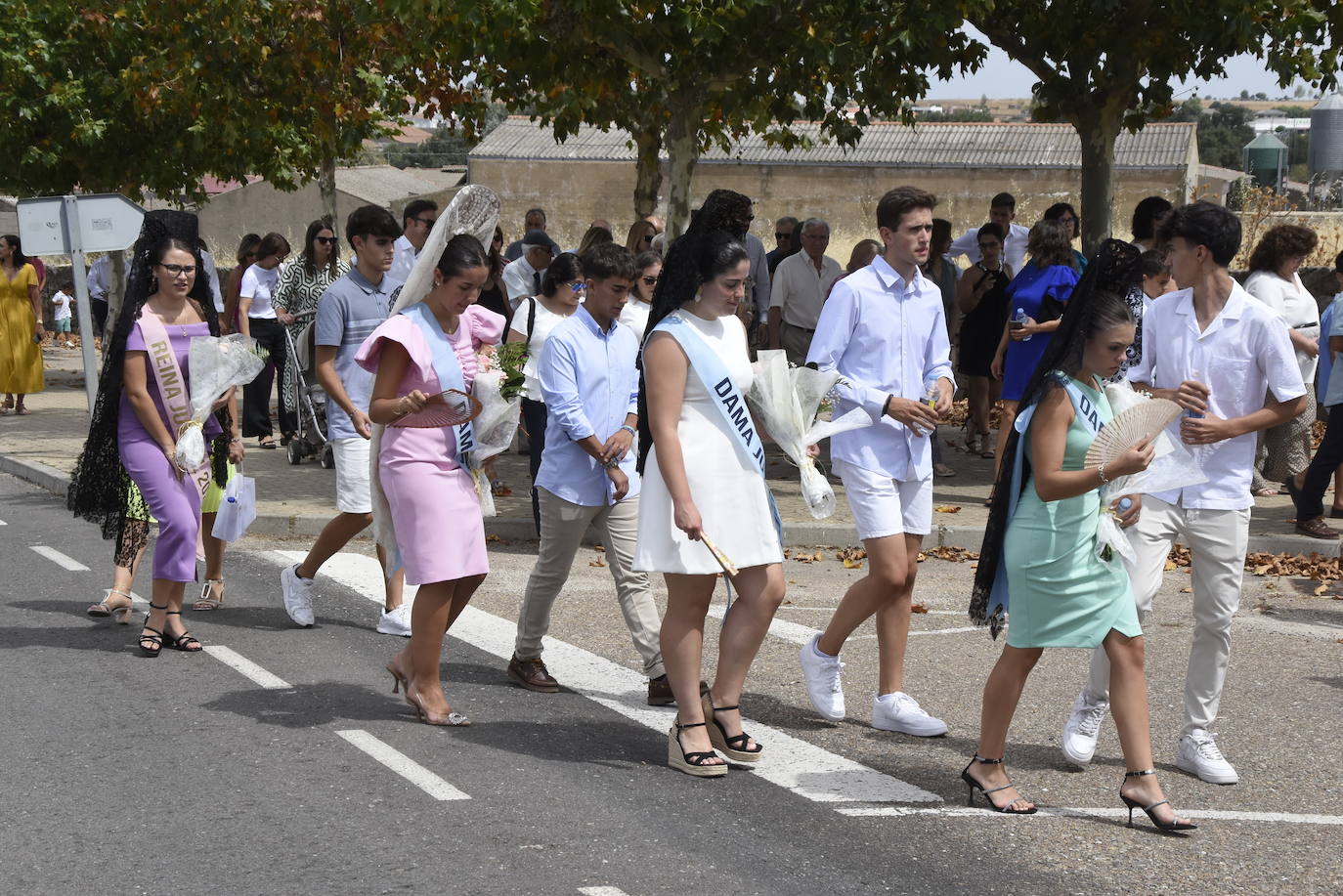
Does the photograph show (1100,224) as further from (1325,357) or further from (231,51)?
(231,51)

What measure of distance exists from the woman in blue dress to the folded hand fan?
521 cm

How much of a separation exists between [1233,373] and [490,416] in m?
2.86

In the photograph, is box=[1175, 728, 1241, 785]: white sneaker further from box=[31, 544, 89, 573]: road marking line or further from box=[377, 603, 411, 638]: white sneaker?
box=[31, 544, 89, 573]: road marking line

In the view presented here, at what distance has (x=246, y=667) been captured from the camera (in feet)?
25.3

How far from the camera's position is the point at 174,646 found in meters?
8.09

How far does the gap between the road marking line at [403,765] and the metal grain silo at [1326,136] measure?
29837 mm

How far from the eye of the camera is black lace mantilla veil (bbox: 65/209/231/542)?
795 centimetres

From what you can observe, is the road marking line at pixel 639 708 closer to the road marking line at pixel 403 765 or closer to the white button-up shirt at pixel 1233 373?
the road marking line at pixel 403 765

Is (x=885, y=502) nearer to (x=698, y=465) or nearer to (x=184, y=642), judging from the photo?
(x=698, y=465)

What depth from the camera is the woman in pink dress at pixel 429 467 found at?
660 centimetres

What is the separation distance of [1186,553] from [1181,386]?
5.37 m

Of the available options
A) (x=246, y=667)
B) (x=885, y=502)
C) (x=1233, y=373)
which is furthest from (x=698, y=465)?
(x=246, y=667)

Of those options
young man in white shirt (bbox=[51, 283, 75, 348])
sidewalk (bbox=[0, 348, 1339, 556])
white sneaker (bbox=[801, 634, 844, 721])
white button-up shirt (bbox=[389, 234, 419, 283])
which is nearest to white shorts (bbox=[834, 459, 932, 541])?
white sneaker (bbox=[801, 634, 844, 721])

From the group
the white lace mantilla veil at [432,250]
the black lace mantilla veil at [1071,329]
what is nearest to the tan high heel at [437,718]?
the white lace mantilla veil at [432,250]
